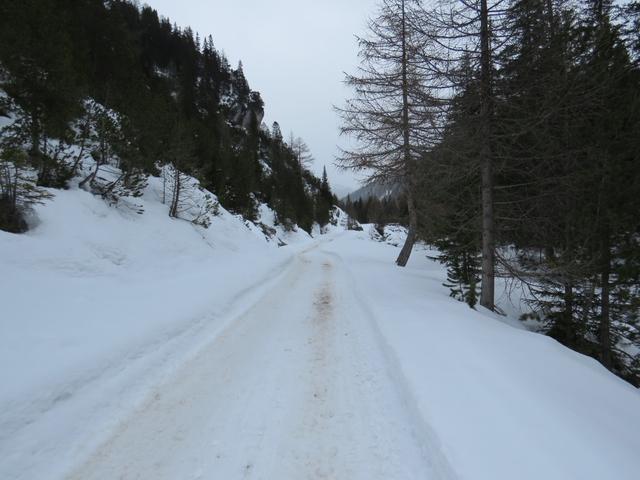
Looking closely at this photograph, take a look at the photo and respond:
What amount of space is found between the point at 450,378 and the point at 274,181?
135ft

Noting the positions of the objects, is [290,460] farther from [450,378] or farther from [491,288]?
[491,288]

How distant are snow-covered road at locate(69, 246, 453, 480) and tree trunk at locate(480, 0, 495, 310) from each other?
4.47 m

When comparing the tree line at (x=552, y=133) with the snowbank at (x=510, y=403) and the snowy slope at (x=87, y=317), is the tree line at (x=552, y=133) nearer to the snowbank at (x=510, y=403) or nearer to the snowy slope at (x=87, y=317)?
the snowbank at (x=510, y=403)

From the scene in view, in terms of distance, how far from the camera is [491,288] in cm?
738

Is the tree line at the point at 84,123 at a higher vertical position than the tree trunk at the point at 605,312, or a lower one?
higher

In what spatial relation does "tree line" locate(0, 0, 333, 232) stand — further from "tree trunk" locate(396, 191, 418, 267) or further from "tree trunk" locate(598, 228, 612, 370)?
"tree trunk" locate(598, 228, 612, 370)

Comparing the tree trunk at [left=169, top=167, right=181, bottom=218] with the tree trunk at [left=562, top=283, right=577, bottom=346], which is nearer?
the tree trunk at [left=562, top=283, right=577, bottom=346]

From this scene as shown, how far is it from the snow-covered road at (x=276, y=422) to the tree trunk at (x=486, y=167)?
14.7 feet

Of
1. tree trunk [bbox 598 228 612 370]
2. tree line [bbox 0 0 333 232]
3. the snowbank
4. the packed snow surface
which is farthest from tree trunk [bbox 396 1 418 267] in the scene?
tree line [bbox 0 0 333 232]

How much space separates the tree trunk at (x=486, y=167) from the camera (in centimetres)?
630

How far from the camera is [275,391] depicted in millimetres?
3314

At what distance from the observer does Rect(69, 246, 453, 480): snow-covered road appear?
2.31 metres

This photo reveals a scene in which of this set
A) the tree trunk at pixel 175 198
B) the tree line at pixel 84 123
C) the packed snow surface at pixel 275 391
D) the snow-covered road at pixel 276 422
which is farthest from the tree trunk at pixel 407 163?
the tree trunk at pixel 175 198

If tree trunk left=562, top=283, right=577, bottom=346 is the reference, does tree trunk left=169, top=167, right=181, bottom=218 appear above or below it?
above
